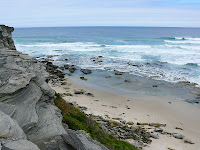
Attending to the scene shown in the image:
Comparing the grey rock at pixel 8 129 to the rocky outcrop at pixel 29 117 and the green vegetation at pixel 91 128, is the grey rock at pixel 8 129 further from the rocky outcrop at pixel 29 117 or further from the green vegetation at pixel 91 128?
the green vegetation at pixel 91 128

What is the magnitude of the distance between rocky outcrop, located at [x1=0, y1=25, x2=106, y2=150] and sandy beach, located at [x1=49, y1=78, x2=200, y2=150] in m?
7.36

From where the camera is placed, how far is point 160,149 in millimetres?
13383

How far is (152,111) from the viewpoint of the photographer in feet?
64.7

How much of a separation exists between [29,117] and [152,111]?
46.6ft

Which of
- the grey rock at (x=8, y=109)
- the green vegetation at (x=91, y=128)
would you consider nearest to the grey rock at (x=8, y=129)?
the grey rock at (x=8, y=109)

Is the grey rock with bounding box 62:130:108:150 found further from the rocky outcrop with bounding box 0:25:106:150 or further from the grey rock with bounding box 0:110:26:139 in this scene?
the grey rock with bounding box 0:110:26:139

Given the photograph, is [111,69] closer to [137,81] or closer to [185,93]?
A: [137,81]

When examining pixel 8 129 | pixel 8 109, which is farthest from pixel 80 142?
pixel 8 109

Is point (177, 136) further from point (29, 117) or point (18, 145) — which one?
point (18, 145)

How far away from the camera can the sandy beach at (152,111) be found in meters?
14.7

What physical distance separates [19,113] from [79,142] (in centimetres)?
284

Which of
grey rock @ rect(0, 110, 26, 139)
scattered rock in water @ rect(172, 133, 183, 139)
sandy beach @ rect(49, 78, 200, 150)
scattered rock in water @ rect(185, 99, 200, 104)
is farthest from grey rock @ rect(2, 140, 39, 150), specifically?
scattered rock in water @ rect(185, 99, 200, 104)

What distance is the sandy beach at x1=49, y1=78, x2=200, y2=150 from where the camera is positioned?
48.4 ft

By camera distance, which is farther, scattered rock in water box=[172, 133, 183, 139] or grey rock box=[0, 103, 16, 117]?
scattered rock in water box=[172, 133, 183, 139]
